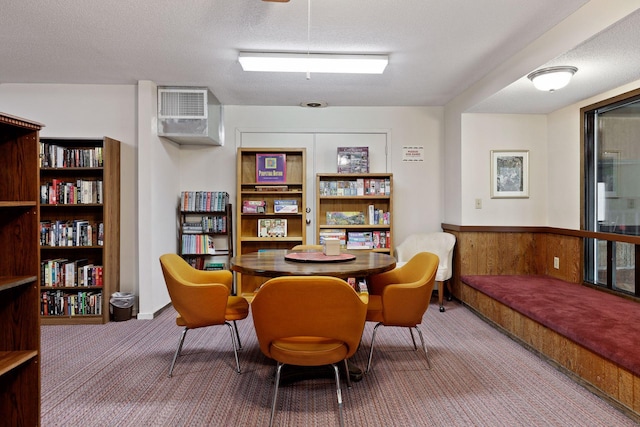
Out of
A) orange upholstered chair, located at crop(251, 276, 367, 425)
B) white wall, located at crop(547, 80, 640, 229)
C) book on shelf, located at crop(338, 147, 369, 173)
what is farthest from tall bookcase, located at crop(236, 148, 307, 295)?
white wall, located at crop(547, 80, 640, 229)

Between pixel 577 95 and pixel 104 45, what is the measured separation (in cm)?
449

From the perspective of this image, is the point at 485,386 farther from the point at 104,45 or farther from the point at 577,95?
the point at 104,45

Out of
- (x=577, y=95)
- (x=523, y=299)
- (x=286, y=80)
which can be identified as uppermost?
(x=286, y=80)

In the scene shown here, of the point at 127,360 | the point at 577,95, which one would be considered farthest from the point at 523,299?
the point at 127,360

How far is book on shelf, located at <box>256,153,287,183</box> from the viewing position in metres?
4.69

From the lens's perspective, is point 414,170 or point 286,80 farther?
point 414,170

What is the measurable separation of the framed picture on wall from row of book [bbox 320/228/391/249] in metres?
1.42

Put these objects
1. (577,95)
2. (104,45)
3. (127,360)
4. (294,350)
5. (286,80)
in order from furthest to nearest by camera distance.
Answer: (286,80)
(577,95)
(104,45)
(127,360)
(294,350)

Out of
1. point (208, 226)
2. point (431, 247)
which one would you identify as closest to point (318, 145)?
point (208, 226)

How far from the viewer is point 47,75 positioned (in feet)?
12.8

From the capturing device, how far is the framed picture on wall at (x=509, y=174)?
445 centimetres

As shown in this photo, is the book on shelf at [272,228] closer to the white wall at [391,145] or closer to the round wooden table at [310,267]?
the white wall at [391,145]

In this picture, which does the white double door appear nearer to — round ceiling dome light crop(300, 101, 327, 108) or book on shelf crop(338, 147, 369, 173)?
book on shelf crop(338, 147, 369, 173)

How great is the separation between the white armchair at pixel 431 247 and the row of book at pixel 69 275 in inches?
134
